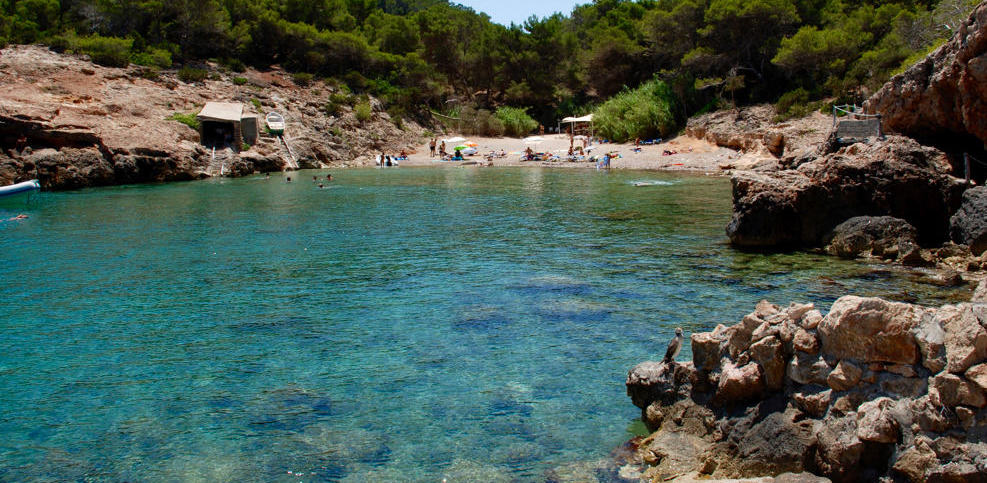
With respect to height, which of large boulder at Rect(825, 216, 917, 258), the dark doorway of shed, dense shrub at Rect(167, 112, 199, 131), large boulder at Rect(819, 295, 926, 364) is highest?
dense shrub at Rect(167, 112, 199, 131)

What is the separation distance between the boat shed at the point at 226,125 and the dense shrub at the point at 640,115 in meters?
25.9

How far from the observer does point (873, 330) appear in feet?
19.0

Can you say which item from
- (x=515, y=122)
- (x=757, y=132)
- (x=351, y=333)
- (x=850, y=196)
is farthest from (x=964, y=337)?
(x=515, y=122)

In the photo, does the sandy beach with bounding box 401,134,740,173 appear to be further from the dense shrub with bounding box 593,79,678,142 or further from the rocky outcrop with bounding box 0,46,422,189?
the rocky outcrop with bounding box 0,46,422,189

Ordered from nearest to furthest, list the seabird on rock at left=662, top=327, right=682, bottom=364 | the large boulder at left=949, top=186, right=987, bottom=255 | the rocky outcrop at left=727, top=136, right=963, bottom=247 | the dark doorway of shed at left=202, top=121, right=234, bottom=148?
1. the seabird on rock at left=662, top=327, right=682, bottom=364
2. the large boulder at left=949, top=186, right=987, bottom=255
3. the rocky outcrop at left=727, top=136, right=963, bottom=247
4. the dark doorway of shed at left=202, top=121, right=234, bottom=148

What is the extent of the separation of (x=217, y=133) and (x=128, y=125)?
6.52 meters

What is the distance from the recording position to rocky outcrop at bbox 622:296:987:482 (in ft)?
16.8

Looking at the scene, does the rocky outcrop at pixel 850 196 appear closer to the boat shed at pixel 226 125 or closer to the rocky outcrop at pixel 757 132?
the rocky outcrop at pixel 757 132

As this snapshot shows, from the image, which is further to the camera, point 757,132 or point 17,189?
point 757,132

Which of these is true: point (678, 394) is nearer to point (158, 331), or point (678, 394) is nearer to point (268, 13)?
point (158, 331)

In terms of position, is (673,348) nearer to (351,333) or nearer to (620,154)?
(351,333)

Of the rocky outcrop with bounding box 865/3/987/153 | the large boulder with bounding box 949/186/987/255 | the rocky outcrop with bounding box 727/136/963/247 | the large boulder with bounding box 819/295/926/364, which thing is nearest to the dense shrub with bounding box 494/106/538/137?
the rocky outcrop with bounding box 865/3/987/153

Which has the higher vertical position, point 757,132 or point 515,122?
point 515,122

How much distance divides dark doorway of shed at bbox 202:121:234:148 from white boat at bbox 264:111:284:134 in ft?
10.7
